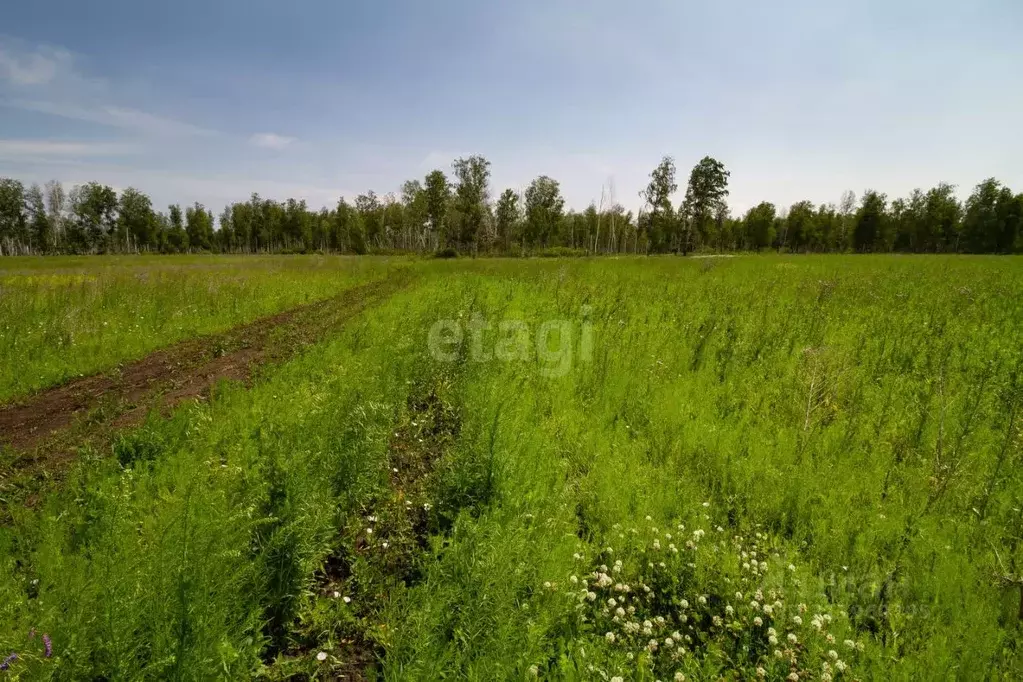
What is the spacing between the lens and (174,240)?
90625 mm

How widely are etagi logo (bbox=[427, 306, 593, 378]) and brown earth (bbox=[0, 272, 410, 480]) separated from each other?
11.6 feet

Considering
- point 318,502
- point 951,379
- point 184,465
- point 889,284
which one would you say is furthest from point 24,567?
point 889,284

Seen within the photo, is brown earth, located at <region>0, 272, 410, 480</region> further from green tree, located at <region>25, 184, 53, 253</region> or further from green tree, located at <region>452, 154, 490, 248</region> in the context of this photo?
green tree, located at <region>25, 184, 53, 253</region>

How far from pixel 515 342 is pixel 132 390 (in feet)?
21.6

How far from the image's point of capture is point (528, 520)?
3852 mm

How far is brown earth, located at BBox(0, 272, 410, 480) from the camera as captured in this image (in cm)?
557

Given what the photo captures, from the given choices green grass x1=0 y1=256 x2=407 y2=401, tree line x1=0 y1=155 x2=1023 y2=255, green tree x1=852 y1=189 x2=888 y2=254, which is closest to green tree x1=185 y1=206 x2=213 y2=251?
tree line x1=0 y1=155 x2=1023 y2=255

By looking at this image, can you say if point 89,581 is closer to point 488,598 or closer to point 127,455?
point 488,598

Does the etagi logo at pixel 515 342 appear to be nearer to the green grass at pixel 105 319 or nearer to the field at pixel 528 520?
the field at pixel 528 520

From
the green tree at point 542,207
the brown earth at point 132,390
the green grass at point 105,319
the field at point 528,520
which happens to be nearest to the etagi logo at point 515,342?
the field at point 528,520

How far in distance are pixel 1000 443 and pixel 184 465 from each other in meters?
8.96

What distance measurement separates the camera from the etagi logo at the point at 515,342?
25.1 feet

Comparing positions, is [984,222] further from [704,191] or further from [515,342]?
[515,342]

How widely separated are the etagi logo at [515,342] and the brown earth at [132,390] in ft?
11.6
